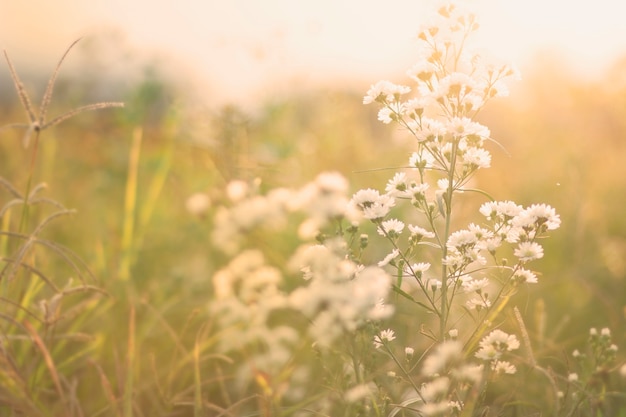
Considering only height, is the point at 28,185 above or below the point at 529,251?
below

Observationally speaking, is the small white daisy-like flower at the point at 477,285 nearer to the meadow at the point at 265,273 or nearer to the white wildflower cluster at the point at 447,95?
the meadow at the point at 265,273

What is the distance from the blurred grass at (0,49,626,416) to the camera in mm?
2746

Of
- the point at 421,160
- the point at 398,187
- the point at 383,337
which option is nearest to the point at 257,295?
the point at 383,337

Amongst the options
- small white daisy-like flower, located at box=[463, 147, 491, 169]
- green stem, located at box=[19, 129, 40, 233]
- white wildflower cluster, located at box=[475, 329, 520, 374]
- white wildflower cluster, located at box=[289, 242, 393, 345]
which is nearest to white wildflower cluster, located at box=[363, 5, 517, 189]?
small white daisy-like flower, located at box=[463, 147, 491, 169]

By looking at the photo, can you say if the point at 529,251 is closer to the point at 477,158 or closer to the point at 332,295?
the point at 477,158

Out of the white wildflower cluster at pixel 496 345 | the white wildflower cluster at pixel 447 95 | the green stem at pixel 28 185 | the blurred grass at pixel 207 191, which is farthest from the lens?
the blurred grass at pixel 207 191

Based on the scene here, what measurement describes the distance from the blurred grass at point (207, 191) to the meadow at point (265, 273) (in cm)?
2

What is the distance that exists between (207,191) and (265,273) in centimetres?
243

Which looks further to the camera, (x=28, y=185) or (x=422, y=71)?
(x=28, y=185)

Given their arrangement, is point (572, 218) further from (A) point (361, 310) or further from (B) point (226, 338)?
(A) point (361, 310)

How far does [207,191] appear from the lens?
13.3 ft

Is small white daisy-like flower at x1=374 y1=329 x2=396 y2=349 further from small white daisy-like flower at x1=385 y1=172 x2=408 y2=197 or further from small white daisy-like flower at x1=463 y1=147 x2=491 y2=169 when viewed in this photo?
small white daisy-like flower at x1=463 y1=147 x2=491 y2=169

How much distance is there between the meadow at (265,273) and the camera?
1697 mm

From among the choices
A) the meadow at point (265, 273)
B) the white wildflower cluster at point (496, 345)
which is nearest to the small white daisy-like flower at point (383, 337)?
the meadow at point (265, 273)
